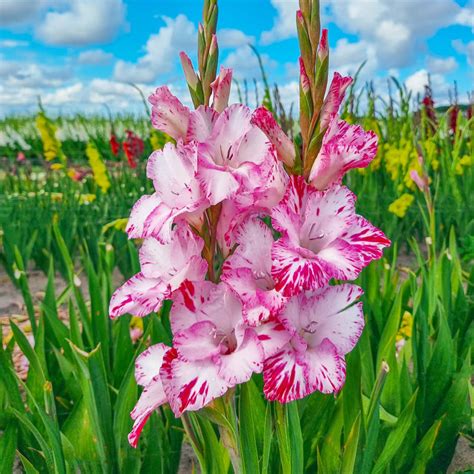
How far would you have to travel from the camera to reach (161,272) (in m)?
0.82

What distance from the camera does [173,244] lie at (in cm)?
79

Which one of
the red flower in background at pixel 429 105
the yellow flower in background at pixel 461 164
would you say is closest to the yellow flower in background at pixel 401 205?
the yellow flower in background at pixel 461 164

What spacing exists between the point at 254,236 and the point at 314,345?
16cm

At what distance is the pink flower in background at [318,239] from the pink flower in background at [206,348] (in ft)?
0.31

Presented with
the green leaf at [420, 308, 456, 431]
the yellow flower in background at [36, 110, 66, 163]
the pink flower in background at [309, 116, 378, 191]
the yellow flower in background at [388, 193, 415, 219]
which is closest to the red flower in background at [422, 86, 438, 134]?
the yellow flower in background at [388, 193, 415, 219]

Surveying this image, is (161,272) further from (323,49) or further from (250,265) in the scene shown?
(323,49)

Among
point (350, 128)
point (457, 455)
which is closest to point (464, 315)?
point (457, 455)

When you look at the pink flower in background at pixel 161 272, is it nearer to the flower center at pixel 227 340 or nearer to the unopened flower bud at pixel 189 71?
the flower center at pixel 227 340

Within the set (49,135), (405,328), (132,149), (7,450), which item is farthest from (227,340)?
(132,149)

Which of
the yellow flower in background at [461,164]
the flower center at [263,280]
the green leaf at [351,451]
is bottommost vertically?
the green leaf at [351,451]

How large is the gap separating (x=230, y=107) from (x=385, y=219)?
A: 10.5 feet

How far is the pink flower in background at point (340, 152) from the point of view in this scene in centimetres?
73

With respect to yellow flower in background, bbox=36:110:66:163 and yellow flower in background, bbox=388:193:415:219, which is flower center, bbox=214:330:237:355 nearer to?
yellow flower in background, bbox=388:193:415:219

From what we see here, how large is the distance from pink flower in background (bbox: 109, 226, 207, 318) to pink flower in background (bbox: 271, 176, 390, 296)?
0.38 ft
